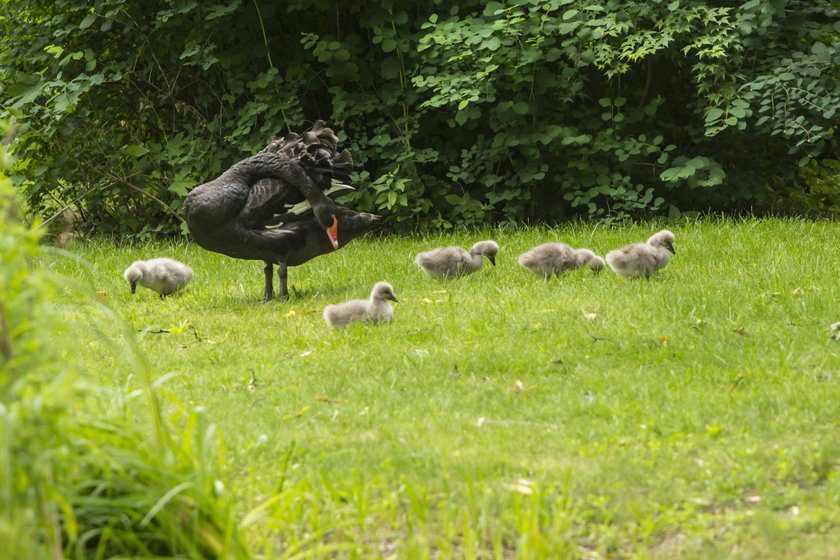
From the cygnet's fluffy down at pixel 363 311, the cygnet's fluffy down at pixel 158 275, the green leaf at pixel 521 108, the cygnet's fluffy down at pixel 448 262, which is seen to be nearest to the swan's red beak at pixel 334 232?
the cygnet's fluffy down at pixel 448 262

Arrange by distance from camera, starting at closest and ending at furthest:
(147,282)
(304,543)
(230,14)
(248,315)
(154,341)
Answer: (304,543), (154,341), (248,315), (147,282), (230,14)

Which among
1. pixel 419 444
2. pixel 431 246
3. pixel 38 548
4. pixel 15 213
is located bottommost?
pixel 431 246

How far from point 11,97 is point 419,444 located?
9.99 m

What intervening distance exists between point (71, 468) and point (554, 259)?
5.53 metres

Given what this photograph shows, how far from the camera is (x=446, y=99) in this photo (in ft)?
34.5

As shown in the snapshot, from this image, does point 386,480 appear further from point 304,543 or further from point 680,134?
point 680,134

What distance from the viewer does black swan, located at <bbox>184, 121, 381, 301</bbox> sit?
7391mm

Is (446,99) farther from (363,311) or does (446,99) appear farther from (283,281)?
(363,311)

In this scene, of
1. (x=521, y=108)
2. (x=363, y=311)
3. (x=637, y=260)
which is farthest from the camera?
(x=521, y=108)

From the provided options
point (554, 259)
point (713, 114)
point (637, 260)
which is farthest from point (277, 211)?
point (713, 114)

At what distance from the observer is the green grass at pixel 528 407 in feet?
11.6

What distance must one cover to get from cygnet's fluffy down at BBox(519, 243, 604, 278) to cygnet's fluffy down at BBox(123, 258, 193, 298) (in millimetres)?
2942

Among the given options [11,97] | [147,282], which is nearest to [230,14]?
[11,97]

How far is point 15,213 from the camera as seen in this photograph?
10.4 ft
